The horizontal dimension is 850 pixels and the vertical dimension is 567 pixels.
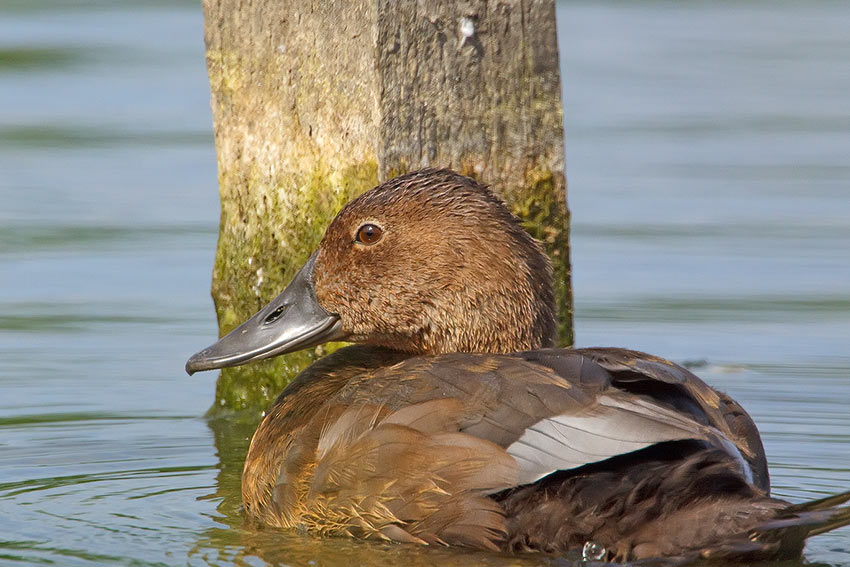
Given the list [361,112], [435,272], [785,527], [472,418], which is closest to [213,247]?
[361,112]

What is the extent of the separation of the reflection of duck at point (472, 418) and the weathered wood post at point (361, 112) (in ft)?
1.61

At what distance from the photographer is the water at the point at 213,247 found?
5473mm

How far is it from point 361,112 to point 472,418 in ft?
Result: 5.40

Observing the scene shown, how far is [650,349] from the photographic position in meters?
7.29

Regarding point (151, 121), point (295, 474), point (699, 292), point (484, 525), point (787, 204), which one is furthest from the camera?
point (151, 121)

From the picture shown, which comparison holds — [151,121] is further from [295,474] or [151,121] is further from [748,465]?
[748,465]

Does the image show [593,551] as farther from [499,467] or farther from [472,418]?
[472,418]

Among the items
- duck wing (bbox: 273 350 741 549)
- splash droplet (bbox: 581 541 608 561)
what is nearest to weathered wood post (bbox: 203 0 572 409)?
duck wing (bbox: 273 350 741 549)

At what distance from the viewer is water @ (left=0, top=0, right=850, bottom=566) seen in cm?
547

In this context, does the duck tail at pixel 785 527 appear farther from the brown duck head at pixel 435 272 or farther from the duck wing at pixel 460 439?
the brown duck head at pixel 435 272

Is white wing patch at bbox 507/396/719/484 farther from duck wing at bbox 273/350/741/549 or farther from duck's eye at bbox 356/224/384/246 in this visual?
duck's eye at bbox 356/224/384/246

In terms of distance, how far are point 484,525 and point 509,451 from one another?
21 cm

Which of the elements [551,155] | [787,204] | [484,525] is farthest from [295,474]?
[787,204]

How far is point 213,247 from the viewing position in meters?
8.70
